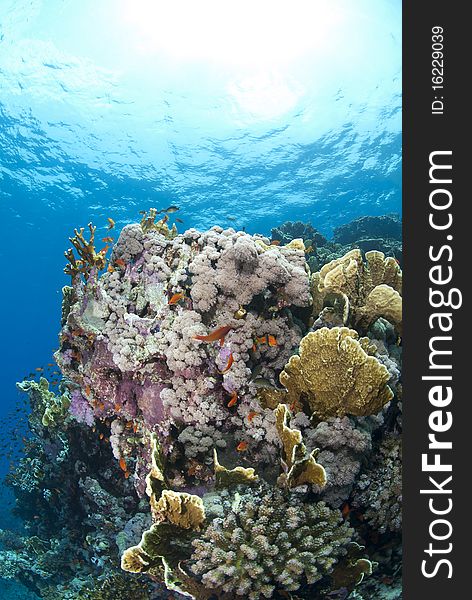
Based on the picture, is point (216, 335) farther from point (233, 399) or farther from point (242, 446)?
point (242, 446)

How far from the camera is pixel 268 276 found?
4.26 m

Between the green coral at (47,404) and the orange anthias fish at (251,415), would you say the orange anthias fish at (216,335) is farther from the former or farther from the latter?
the green coral at (47,404)

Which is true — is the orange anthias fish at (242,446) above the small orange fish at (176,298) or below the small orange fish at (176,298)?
below

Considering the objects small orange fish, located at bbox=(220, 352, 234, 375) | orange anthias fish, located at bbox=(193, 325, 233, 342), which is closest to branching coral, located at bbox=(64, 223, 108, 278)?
orange anthias fish, located at bbox=(193, 325, 233, 342)

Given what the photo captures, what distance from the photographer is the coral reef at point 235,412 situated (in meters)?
3.17

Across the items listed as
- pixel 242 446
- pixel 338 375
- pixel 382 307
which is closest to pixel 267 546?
pixel 242 446

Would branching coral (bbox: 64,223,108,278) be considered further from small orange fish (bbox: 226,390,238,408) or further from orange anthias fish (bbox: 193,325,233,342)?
small orange fish (bbox: 226,390,238,408)

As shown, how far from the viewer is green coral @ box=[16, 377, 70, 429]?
8.03 metres

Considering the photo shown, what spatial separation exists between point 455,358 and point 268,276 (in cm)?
219

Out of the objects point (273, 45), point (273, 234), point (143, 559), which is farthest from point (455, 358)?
point (273, 45)

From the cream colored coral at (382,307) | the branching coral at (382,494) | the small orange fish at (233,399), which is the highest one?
the cream colored coral at (382,307)

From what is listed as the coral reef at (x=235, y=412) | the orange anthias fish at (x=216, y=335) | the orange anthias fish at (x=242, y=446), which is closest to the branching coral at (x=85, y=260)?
the coral reef at (x=235, y=412)

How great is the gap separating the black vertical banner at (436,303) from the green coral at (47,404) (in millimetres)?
7101

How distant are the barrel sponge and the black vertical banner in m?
0.92
